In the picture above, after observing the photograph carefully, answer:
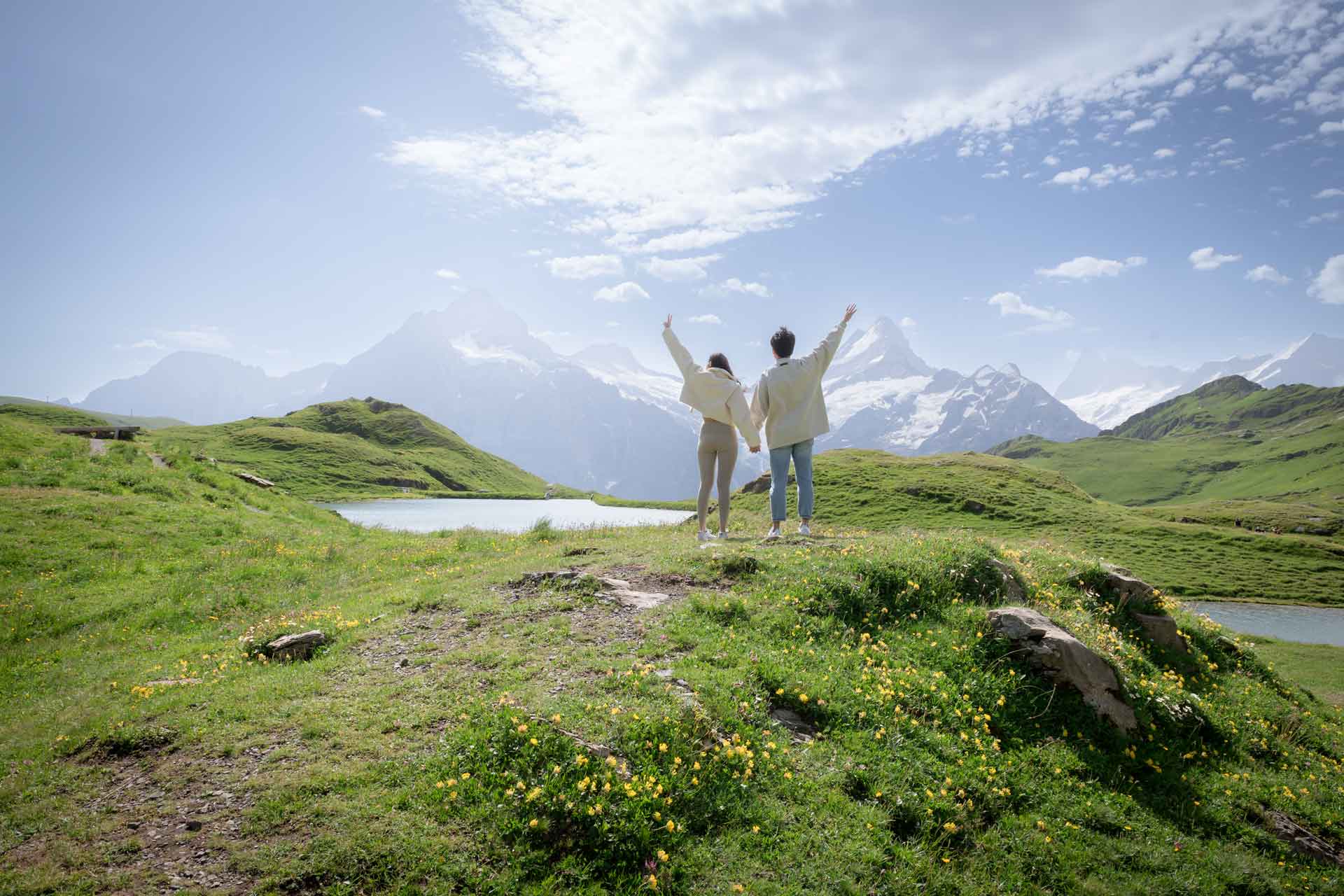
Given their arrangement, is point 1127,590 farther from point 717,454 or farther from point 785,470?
point 717,454

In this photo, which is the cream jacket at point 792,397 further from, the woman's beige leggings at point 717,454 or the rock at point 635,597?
the rock at point 635,597

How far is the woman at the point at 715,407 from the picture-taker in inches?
598

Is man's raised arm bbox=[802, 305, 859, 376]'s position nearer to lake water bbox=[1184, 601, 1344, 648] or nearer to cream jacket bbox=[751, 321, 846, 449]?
cream jacket bbox=[751, 321, 846, 449]

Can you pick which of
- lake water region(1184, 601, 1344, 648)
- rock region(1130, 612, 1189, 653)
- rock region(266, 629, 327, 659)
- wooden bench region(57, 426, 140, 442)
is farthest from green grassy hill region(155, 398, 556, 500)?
lake water region(1184, 601, 1344, 648)

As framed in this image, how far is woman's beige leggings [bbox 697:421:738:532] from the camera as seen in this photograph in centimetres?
1523

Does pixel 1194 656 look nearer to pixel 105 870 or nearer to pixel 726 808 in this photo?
pixel 726 808

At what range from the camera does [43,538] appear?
18.1 metres

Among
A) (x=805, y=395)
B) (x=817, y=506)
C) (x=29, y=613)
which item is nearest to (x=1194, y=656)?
(x=805, y=395)

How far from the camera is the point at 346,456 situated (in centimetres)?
14812

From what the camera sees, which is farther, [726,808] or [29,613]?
[29,613]

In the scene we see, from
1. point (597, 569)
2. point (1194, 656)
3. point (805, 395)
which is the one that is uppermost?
point (805, 395)

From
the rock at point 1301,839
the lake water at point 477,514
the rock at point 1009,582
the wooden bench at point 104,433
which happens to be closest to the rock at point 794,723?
the rock at point 1009,582

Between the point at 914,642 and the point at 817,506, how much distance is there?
7064 centimetres

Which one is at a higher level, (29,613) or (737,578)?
(737,578)
